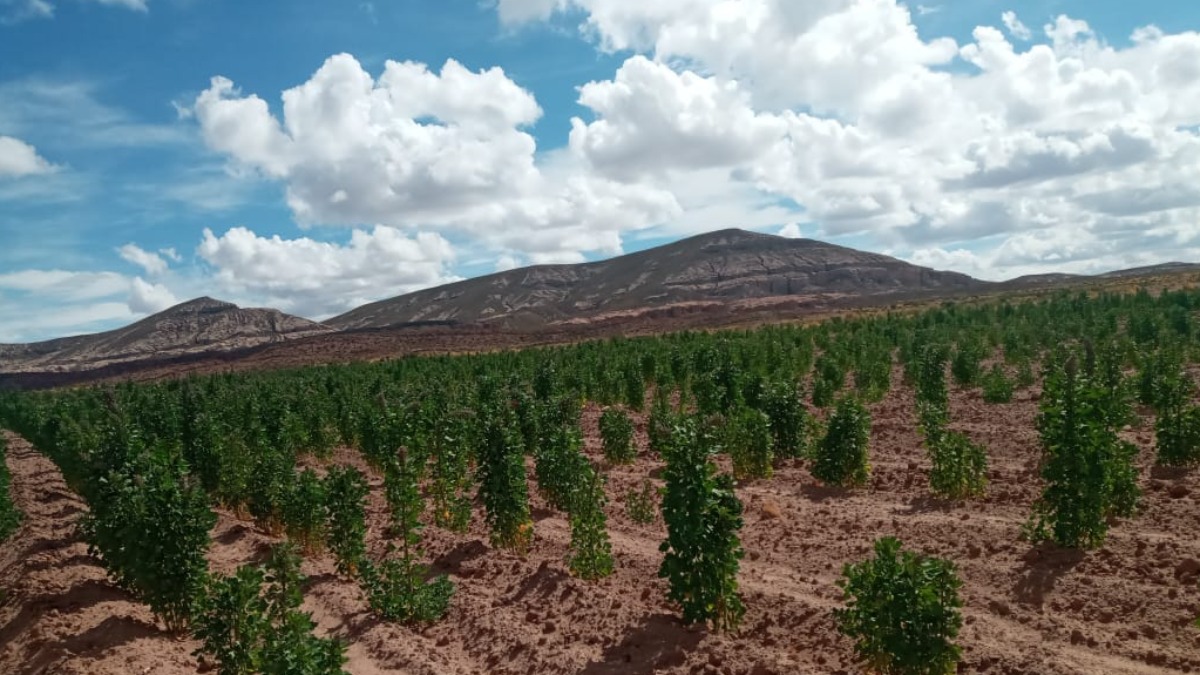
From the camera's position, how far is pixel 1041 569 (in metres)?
10.5

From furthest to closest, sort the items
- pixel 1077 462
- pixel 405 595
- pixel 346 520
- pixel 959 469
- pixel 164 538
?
pixel 959 469 < pixel 346 520 < pixel 405 595 < pixel 164 538 < pixel 1077 462

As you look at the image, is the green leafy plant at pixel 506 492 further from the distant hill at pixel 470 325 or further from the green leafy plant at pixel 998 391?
the distant hill at pixel 470 325

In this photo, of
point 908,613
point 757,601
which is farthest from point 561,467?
point 908,613

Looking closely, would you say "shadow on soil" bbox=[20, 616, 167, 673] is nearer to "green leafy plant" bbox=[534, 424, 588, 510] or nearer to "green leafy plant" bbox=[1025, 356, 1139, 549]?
"green leafy plant" bbox=[534, 424, 588, 510]

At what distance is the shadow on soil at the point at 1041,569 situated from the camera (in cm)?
993

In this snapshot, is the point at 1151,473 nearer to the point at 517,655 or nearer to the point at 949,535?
the point at 949,535

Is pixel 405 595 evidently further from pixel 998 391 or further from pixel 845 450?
pixel 998 391

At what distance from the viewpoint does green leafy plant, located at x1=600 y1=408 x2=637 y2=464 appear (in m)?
20.7

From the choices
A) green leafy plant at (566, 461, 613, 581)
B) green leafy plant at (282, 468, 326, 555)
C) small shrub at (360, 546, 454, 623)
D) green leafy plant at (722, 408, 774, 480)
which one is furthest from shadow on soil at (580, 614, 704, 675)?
green leafy plant at (722, 408, 774, 480)

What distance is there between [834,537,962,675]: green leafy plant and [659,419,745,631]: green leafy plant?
1.88 meters

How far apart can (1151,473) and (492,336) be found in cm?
10785

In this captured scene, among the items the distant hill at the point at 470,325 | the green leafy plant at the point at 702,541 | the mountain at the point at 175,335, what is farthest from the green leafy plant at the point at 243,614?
the mountain at the point at 175,335

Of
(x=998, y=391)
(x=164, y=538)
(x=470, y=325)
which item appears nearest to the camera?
(x=164, y=538)

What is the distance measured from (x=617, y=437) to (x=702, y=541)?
11376 millimetres
